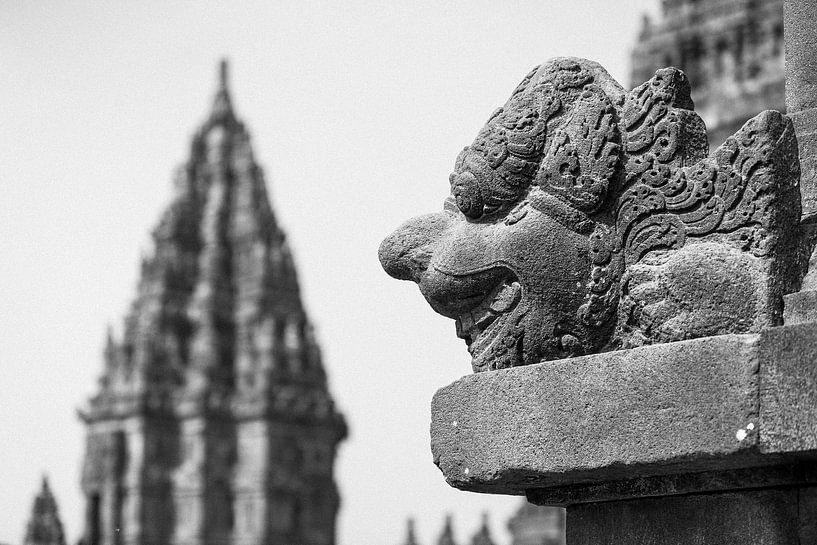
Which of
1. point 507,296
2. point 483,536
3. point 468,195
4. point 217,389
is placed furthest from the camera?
point 217,389

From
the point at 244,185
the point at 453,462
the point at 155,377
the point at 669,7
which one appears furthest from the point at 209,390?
the point at 453,462

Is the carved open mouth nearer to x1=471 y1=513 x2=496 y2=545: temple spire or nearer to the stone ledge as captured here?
the stone ledge

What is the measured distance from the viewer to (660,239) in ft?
12.9

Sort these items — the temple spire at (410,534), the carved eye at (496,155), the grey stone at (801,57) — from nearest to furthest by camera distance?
the carved eye at (496,155) → the grey stone at (801,57) → the temple spire at (410,534)

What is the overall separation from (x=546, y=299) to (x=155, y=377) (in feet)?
154

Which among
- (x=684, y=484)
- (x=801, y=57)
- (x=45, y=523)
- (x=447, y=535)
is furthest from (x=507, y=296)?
(x=447, y=535)

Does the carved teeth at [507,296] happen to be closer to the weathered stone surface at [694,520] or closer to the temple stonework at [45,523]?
the weathered stone surface at [694,520]

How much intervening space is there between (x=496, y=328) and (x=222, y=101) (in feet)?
164

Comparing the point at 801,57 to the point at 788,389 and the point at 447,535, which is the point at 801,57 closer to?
the point at 788,389

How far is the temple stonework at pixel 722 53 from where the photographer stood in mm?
43656

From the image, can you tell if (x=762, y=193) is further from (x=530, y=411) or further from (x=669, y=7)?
(x=669, y=7)

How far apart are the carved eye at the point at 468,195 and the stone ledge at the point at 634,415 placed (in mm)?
486

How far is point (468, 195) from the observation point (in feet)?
14.1

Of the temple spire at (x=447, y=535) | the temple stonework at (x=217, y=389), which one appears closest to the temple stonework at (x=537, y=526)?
the temple spire at (x=447, y=535)
